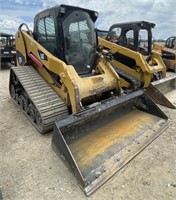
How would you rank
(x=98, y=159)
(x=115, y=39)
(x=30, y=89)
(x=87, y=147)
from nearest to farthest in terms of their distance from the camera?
(x=98, y=159) < (x=87, y=147) < (x=30, y=89) < (x=115, y=39)

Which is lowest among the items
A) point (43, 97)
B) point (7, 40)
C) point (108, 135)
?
point (108, 135)

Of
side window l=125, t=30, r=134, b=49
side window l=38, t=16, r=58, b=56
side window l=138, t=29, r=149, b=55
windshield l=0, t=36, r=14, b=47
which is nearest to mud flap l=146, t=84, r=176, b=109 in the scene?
side window l=125, t=30, r=134, b=49

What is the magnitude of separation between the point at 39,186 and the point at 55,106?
5.27 feet

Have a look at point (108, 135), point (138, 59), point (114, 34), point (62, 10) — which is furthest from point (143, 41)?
point (108, 135)

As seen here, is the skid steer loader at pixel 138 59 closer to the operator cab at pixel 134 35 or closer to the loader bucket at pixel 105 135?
the operator cab at pixel 134 35

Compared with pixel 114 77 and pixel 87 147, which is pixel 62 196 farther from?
Result: pixel 114 77

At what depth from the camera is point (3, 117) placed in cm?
487

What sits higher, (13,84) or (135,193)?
(13,84)

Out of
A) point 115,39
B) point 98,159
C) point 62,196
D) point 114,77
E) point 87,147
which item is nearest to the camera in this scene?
point 62,196

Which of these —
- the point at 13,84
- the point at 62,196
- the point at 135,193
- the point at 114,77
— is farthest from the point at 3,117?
the point at 135,193

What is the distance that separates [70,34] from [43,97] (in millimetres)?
1363

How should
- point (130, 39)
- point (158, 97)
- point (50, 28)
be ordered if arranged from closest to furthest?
point (50, 28), point (158, 97), point (130, 39)

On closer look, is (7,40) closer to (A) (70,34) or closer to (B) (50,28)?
(B) (50,28)

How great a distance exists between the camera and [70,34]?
446cm
